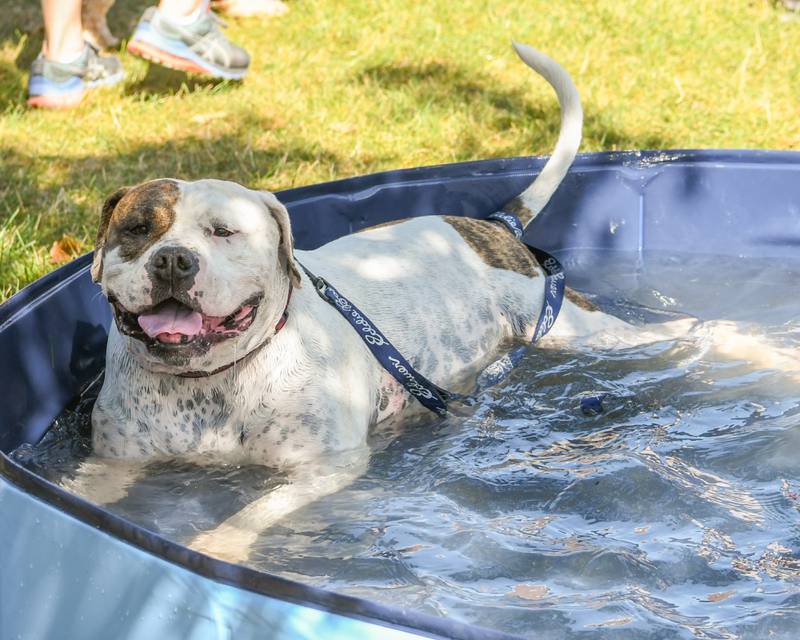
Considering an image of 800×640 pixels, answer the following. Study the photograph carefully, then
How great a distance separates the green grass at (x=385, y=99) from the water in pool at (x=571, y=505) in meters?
1.99

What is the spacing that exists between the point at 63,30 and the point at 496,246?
3.44 metres

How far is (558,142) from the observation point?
489cm

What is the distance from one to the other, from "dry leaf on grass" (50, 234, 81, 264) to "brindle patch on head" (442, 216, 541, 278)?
5.51 feet

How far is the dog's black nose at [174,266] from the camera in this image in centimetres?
310

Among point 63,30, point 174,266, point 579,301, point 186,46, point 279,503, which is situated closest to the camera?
point 174,266

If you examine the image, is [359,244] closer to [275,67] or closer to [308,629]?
[308,629]

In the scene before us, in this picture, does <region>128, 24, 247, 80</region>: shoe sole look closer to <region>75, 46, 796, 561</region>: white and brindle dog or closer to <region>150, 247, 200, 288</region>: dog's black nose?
<region>75, 46, 796, 561</region>: white and brindle dog

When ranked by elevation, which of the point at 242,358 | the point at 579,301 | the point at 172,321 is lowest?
the point at 579,301

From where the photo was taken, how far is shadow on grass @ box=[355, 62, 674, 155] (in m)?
6.57

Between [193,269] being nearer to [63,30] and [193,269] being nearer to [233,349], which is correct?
[233,349]

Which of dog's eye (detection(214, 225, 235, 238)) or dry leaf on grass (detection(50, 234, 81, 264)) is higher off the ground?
dog's eye (detection(214, 225, 235, 238))

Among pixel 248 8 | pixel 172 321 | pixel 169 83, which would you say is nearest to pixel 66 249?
pixel 172 321

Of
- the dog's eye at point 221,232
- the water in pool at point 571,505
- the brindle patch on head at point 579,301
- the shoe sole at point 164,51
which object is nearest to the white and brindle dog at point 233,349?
the dog's eye at point 221,232

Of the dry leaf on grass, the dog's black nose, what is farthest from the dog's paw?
the dry leaf on grass
